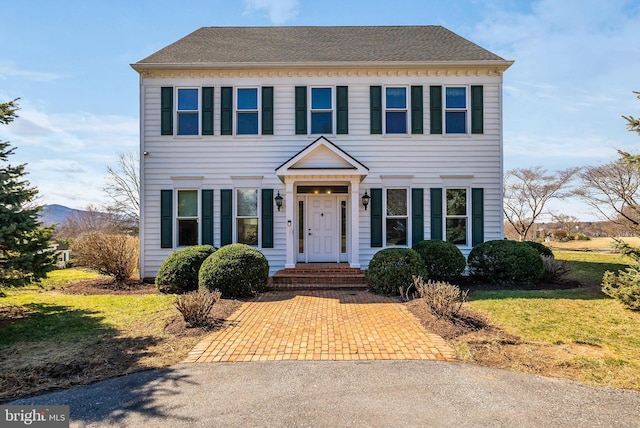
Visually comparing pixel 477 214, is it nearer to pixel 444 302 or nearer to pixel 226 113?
pixel 444 302

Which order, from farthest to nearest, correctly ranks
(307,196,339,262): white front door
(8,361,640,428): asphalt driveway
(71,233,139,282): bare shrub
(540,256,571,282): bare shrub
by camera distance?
1. (307,196,339,262): white front door
2. (71,233,139,282): bare shrub
3. (540,256,571,282): bare shrub
4. (8,361,640,428): asphalt driveway

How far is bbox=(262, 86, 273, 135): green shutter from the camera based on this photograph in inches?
428

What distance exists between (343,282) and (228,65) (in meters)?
7.74

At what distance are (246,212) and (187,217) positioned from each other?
1.97 meters

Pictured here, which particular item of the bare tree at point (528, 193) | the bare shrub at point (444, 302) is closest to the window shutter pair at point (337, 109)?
the bare shrub at point (444, 302)

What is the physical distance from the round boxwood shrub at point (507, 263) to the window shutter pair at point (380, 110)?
14.2 ft

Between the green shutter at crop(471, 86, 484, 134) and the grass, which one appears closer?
the grass

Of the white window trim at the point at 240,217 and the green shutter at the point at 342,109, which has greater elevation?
the green shutter at the point at 342,109

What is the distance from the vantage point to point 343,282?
31.0 feet

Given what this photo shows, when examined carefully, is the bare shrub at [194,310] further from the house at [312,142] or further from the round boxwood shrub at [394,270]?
the house at [312,142]

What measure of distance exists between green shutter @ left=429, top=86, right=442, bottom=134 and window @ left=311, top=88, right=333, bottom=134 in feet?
11.0

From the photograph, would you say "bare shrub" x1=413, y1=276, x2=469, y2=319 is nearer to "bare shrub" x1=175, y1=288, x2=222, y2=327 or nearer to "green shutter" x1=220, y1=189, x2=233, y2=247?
"bare shrub" x1=175, y1=288, x2=222, y2=327

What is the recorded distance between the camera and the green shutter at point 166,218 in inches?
426

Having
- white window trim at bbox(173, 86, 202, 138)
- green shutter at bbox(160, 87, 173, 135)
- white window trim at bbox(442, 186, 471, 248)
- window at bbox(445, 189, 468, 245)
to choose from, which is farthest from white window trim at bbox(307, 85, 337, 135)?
green shutter at bbox(160, 87, 173, 135)
